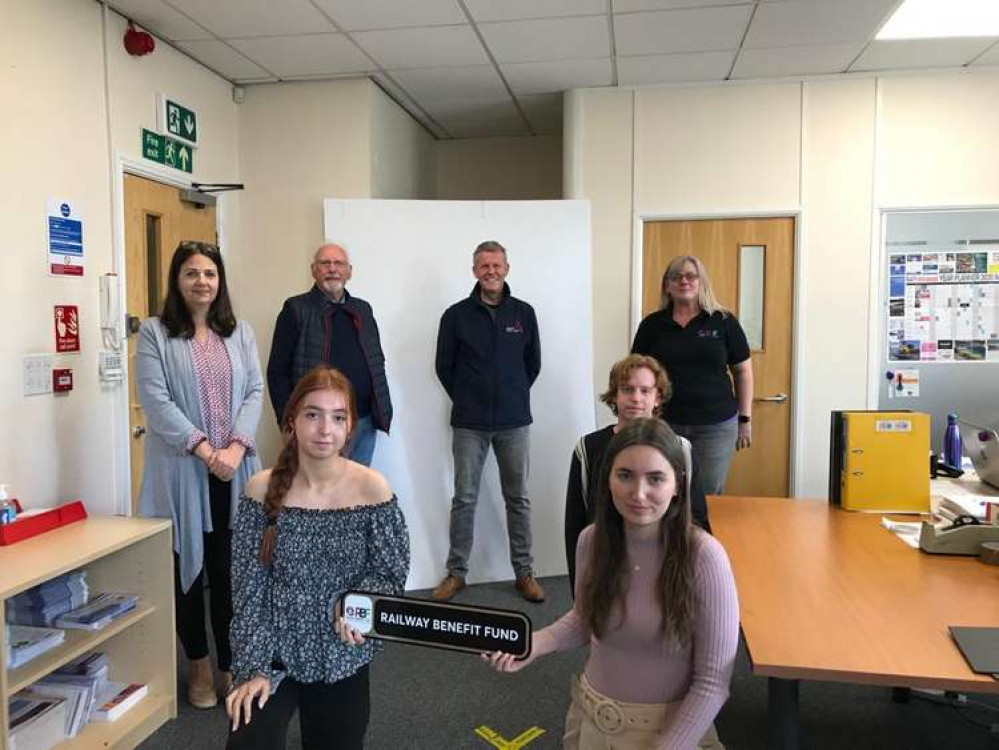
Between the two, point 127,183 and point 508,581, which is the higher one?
point 127,183

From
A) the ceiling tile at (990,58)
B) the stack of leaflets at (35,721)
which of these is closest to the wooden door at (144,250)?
the stack of leaflets at (35,721)

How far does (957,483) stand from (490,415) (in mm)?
1861

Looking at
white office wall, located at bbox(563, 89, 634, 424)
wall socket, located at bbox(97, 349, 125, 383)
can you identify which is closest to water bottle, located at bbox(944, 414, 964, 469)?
white office wall, located at bbox(563, 89, 634, 424)

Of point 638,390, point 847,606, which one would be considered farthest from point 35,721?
point 847,606

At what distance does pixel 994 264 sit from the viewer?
391 cm

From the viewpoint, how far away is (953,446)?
2.89m

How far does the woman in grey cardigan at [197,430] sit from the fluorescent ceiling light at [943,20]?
308cm

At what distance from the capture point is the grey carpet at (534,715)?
2291 millimetres

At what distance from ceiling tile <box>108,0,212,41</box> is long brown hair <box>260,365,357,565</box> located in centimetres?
221

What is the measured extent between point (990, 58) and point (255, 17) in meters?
3.54

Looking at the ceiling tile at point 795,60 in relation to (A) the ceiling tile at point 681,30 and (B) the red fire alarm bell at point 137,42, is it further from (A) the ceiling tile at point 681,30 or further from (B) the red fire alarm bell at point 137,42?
(B) the red fire alarm bell at point 137,42

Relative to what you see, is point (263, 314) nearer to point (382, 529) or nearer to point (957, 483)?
point (382, 529)

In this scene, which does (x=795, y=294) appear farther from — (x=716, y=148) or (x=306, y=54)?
(x=306, y=54)

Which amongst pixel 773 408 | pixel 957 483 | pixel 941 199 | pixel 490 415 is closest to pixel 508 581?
pixel 490 415
